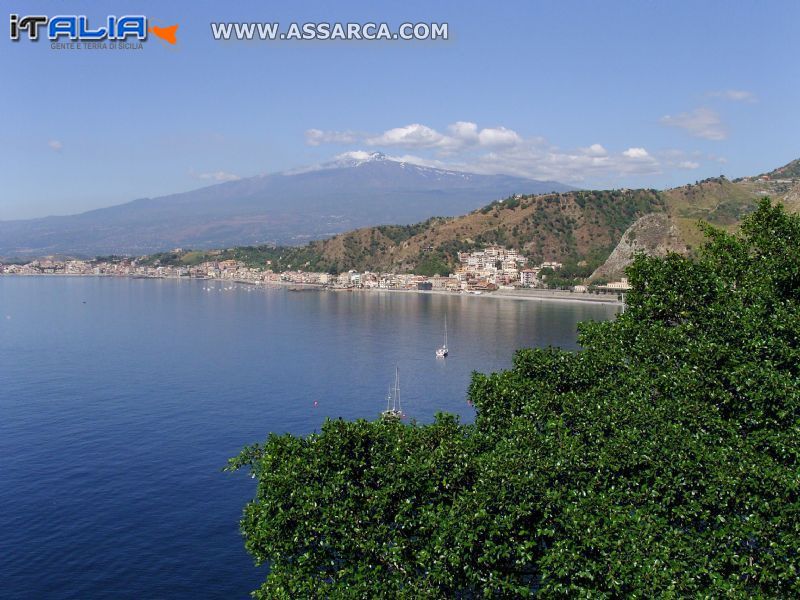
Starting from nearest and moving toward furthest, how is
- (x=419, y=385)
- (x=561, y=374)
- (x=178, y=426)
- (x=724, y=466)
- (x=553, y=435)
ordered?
(x=724, y=466), (x=553, y=435), (x=561, y=374), (x=178, y=426), (x=419, y=385)

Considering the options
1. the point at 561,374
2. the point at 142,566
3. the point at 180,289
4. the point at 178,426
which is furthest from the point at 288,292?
the point at 561,374

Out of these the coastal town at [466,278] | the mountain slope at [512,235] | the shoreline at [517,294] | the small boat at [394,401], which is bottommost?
the small boat at [394,401]

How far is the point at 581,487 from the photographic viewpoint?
10211 mm

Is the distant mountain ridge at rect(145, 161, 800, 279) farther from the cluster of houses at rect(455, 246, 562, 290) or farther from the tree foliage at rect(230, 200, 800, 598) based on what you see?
the tree foliage at rect(230, 200, 800, 598)

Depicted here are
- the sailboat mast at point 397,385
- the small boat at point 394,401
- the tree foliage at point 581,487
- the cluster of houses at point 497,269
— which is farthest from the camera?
the cluster of houses at point 497,269

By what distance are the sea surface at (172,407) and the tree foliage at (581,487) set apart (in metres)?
10.4

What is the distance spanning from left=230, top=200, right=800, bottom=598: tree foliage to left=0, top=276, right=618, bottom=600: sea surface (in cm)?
1045

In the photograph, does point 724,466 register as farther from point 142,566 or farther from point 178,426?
point 178,426

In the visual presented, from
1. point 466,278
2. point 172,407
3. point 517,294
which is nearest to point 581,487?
point 172,407

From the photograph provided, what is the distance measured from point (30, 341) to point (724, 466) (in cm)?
6666

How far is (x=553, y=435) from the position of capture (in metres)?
11.1

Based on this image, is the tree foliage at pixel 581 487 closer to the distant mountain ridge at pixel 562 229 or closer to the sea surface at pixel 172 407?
the sea surface at pixel 172 407

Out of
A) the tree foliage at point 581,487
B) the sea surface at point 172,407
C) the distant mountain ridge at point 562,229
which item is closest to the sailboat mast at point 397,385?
the sea surface at point 172,407

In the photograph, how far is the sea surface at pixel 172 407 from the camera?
21.0 metres
